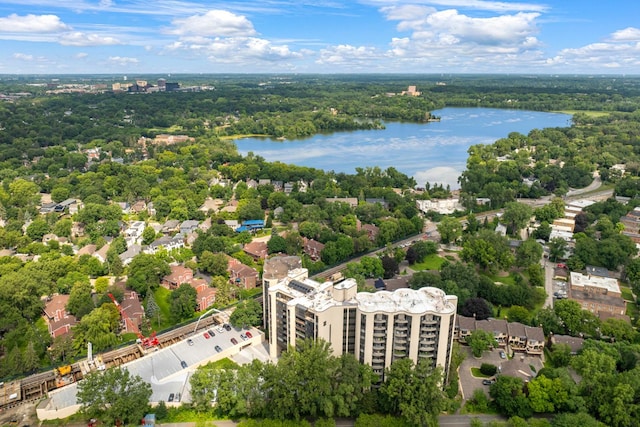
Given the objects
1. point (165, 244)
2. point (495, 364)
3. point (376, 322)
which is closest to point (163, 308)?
point (165, 244)

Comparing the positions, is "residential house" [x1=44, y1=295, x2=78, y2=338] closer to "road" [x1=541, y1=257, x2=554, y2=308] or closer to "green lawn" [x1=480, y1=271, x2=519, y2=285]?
"green lawn" [x1=480, y1=271, x2=519, y2=285]

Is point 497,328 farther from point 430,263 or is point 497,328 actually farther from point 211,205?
point 211,205

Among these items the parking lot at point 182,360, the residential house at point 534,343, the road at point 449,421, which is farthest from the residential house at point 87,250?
the residential house at point 534,343

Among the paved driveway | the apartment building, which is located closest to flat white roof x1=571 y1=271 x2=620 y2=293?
the paved driveway

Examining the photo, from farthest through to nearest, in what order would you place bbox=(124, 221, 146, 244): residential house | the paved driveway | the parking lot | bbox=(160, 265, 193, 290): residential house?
bbox=(124, 221, 146, 244): residential house
bbox=(160, 265, 193, 290): residential house
the paved driveway
the parking lot

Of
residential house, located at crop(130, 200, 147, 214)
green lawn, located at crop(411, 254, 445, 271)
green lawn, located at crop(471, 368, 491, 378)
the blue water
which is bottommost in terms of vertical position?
green lawn, located at crop(471, 368, 491, 378)

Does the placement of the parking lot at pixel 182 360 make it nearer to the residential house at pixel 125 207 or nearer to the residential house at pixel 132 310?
the residential house at pixel 132 310

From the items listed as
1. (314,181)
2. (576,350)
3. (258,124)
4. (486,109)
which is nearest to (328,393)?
(576,350)
